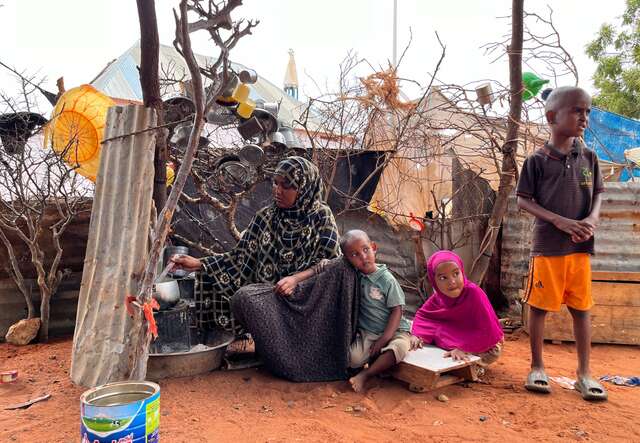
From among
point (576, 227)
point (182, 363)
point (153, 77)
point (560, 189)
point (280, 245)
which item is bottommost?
point (182, 363)

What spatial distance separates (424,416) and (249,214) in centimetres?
365

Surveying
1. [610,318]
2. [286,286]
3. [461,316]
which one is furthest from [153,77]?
[610,318]

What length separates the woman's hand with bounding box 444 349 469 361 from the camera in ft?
10.8

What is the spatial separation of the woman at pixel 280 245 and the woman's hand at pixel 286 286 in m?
0.17

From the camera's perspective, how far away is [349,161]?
5.88 metres

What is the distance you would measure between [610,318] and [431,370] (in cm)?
250

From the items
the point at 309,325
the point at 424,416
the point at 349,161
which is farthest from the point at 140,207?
the point at 349,161

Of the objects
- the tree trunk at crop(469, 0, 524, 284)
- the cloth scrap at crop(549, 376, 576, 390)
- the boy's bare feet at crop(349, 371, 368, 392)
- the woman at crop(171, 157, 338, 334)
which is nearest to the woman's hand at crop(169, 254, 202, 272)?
the woman at crop(171, 157, 338, 334)

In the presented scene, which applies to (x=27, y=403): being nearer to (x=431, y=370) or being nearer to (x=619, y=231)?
(x=431, y=370)

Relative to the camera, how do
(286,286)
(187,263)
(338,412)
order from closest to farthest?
(338,412) → (286,286) → (187,263)

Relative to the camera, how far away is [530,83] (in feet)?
16.6

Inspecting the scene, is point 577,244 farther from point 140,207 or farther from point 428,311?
point 140,207

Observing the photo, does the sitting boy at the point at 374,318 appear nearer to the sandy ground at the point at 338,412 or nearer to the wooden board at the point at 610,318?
the sandy ground at the point at 338,412

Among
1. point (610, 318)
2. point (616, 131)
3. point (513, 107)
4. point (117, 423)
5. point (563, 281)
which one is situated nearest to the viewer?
point (117, 423)
